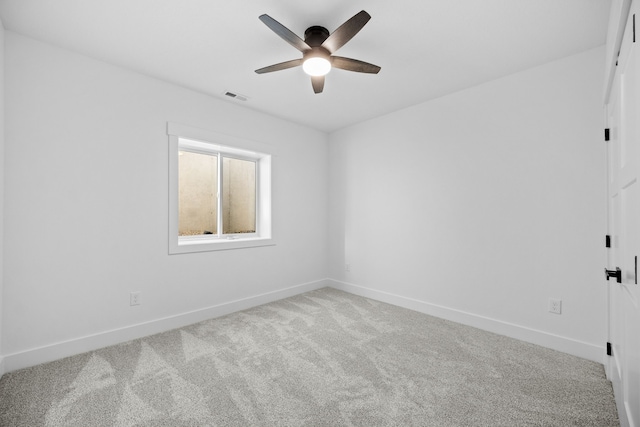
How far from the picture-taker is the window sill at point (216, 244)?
9.64 feet

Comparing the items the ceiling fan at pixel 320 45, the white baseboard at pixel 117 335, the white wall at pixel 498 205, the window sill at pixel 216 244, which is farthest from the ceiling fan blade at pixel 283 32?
the white baseboard at pixel 117 335

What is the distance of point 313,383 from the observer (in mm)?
1900

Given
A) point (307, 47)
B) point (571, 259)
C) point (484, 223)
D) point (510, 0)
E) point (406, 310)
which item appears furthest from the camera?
point (406, 310)

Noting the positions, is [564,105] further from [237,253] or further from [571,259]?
[237,253]

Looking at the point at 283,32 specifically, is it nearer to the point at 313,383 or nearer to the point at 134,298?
the point at 313,383

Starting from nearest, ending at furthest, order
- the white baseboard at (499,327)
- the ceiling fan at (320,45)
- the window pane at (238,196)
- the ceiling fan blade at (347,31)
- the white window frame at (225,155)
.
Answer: the ceiling fan blade at (347,31)
the ceiling fan at (320,45)
the white baseboard at (499,327)
the white window frame at (225,155)
the window pane at (238,196)

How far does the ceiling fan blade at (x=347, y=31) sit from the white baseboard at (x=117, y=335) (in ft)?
9.23

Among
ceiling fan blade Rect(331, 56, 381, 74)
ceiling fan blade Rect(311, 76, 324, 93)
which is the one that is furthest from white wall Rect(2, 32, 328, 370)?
ceiling fan blade Rect(331, 56, 381, 74)

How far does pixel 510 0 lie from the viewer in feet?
5.75

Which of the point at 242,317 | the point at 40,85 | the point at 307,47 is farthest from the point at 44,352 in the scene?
the point at 307,47

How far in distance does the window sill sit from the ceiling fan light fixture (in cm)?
212

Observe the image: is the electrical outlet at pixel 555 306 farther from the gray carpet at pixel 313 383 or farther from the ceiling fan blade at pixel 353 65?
the ceiling fan blade at pixel 353 65

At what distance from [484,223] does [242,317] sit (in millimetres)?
2758

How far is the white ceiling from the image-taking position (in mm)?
1814
